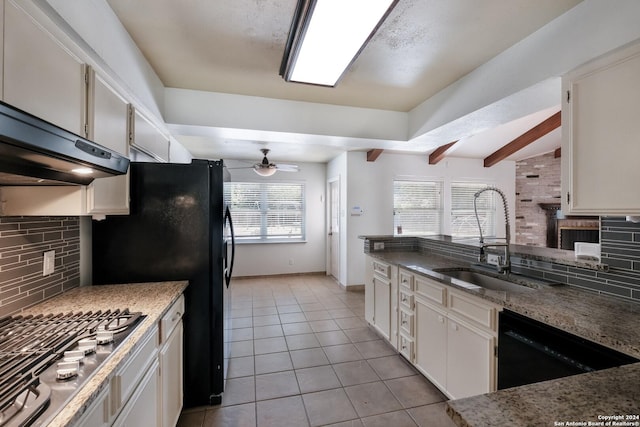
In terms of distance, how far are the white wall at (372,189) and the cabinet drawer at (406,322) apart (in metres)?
2.27

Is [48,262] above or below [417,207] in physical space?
below

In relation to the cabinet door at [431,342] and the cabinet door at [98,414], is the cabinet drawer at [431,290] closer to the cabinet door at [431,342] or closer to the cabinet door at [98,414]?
the cabinet door at [431,342]

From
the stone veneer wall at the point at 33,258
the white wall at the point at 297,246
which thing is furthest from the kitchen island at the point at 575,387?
the white wall at the point at 297,246

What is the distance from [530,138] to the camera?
457 centimetres

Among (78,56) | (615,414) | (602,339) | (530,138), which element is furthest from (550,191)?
(78,56)

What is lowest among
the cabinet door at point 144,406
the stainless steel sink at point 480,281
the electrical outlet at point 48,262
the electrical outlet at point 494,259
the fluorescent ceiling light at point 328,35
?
the cabinet door at point 144,406

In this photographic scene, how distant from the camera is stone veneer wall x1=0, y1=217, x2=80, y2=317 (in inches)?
51.3

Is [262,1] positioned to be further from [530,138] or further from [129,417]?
[530,138]

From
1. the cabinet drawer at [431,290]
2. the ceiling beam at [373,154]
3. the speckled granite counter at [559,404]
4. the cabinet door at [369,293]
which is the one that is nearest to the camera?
the speckled granite counter at [559,404]

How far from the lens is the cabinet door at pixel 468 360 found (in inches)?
65.9

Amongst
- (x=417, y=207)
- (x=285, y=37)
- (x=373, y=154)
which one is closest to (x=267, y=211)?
(x=373, y=154)

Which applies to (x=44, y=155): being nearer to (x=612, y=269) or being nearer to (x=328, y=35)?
A: (x=328, y=35)

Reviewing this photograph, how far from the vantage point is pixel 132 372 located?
1.15m

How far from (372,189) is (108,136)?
404 centimetres
